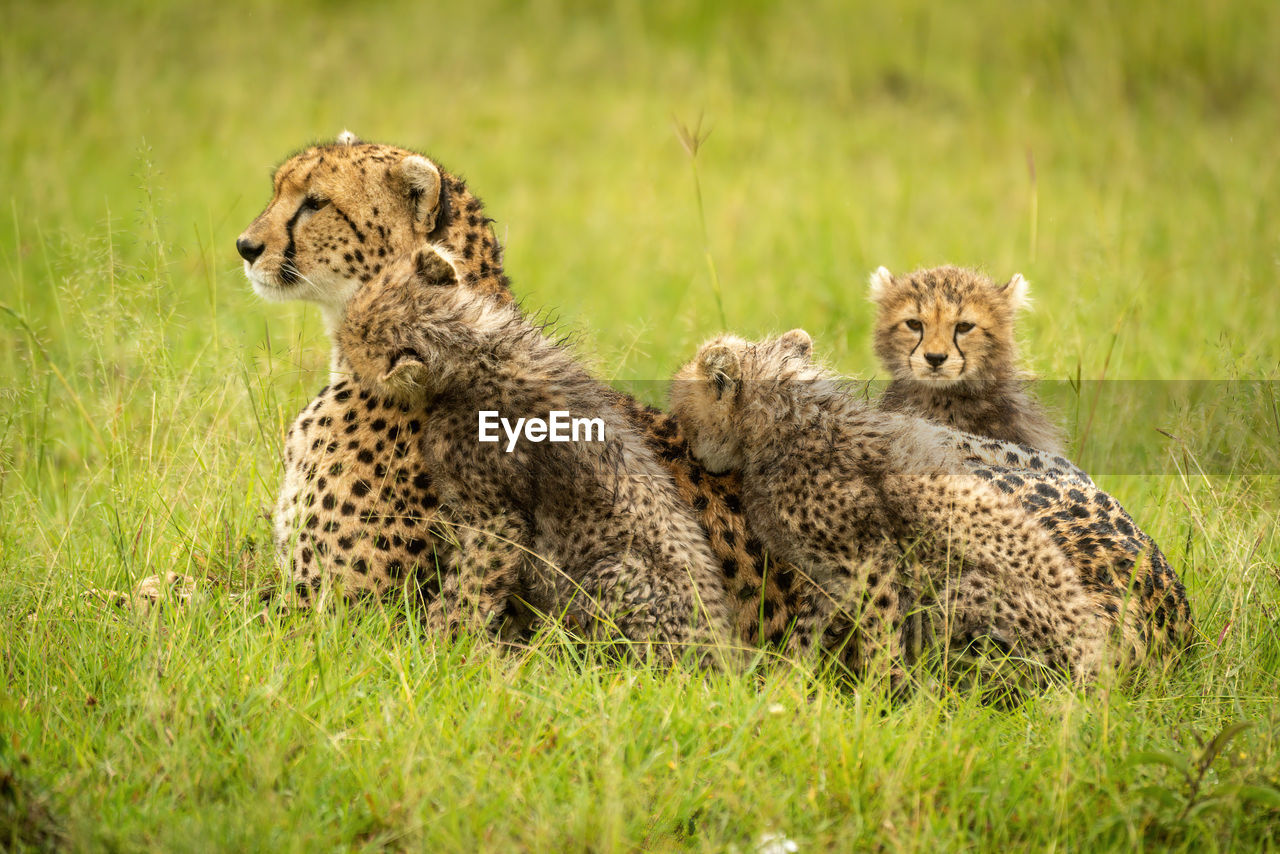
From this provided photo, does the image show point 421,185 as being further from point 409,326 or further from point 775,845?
point 775,845

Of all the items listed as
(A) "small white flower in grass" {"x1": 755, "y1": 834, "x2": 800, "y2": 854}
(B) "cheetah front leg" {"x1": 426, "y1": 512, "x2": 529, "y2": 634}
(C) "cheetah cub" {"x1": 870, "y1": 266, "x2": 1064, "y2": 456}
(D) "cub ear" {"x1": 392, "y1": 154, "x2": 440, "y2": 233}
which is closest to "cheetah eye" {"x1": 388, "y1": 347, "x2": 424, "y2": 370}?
(B) "cheetah front leg" {"x1": 426, "y1": 512, "x2": 529, "y2": 634}

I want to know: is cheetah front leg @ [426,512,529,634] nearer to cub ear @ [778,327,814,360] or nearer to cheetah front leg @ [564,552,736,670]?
cheetah front leg @ [564,552,736,670]

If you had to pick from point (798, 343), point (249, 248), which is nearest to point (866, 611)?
point (798, 343)

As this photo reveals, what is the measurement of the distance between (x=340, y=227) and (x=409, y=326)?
0.61 meters

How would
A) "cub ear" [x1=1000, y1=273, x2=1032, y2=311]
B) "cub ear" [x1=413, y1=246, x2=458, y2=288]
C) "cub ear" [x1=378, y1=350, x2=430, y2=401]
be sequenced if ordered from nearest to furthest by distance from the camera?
"cub ear" [x1=378, y1=350, x2=430, y2=401] → "cub ear" [x1=413, y1=246, x2=458, y2=288] → "cub ear" [x1=1000, y1=273, x2=1032, y2=311]

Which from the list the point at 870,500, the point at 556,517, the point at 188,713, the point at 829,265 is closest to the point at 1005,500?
the point at 870,500

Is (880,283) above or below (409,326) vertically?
above

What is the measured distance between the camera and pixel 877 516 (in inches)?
144

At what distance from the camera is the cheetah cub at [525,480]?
3.59 metres

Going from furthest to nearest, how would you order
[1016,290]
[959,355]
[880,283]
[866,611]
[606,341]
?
[606,341] < [880,283] < [1016,290] < [959,355] < [866,611]

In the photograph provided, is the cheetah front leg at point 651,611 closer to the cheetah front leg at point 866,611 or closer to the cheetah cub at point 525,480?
the cheetah cub at point 525,480

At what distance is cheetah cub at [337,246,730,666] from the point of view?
3588mm

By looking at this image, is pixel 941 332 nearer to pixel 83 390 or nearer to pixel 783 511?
pixel 783 511

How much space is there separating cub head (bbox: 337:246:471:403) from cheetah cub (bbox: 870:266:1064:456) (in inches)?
82.4
